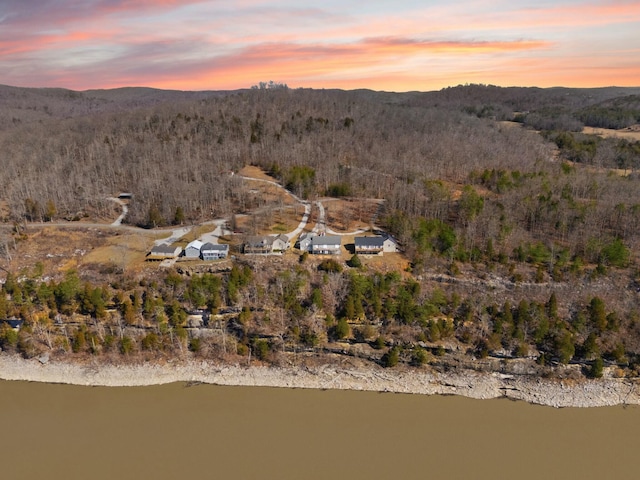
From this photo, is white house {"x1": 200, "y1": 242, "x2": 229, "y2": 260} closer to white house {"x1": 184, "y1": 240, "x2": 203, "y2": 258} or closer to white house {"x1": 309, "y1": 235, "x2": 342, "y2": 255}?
white house {"x1": 184, "y1": 240, "x2": 203, "y2": 258}

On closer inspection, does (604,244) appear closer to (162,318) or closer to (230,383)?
(230,383)

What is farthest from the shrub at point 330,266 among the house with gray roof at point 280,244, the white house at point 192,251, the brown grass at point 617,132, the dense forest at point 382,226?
the brown grass at point 617,132

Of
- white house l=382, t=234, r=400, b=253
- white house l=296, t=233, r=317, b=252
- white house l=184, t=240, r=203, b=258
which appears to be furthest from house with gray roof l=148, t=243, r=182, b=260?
white house l=382, t=234, r=400, b=253

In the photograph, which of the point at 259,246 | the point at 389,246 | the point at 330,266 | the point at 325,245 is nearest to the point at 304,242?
the point at 325,245

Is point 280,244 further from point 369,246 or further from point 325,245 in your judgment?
point 369,246

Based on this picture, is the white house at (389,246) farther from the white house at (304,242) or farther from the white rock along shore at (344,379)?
the white rock along shore at (344,379)

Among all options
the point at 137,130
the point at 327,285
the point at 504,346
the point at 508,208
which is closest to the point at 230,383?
the point at 327,285
